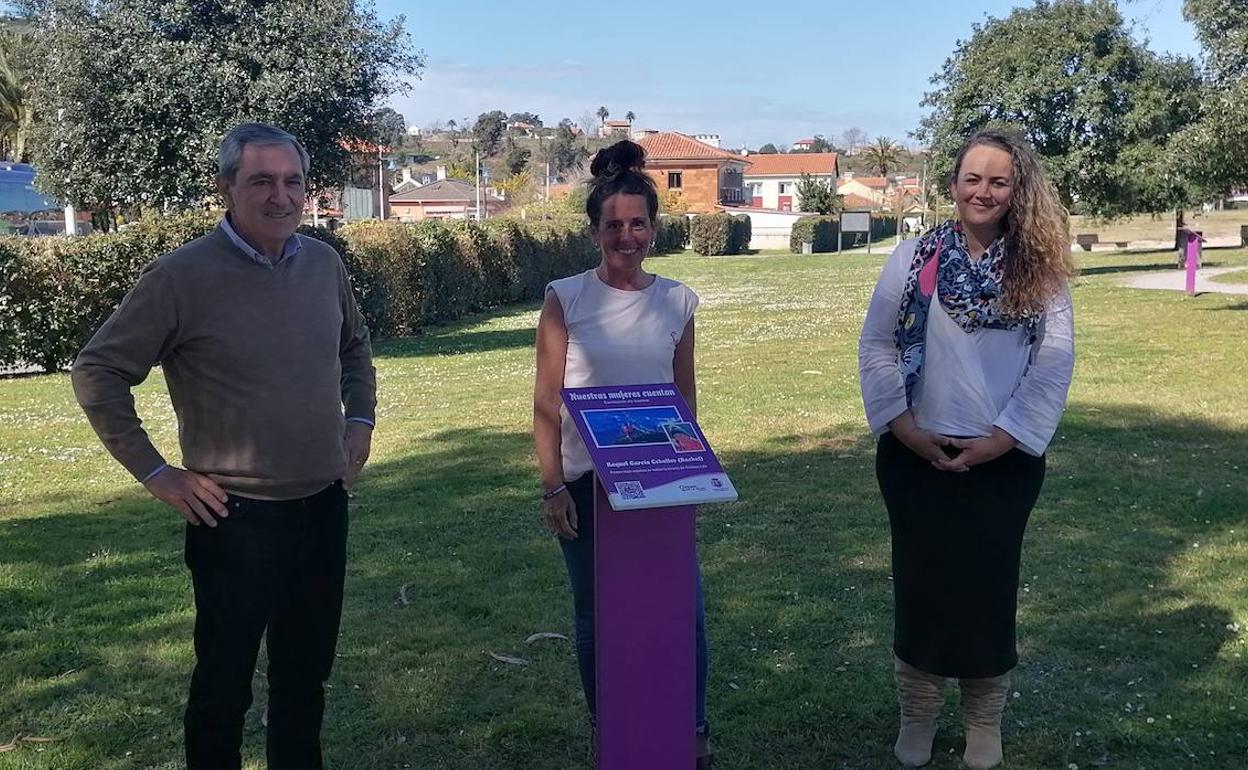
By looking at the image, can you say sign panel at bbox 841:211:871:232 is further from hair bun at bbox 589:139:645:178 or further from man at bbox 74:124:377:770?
man at bbox 74:124:377:770

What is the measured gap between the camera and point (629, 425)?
3141 mm

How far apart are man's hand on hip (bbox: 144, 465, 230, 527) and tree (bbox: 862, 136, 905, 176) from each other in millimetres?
125162

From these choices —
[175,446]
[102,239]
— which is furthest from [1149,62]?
[175,446]

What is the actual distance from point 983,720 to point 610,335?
1.74m

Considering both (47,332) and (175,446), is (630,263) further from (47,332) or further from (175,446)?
(47,332)

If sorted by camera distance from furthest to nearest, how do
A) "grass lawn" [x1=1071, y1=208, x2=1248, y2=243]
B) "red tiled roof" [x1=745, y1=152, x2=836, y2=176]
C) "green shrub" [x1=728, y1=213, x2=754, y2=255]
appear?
"red tiled roof" [x1=745, y1=152, x2=836, y2=176]
"green shrub" [x1=728, y1=213, x2=754, y2=255]
"grass lawn" [x1=1071, y1=208, x2=1248, y2=243]

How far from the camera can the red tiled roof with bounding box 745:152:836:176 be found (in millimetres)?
114562

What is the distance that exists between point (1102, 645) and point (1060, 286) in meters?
1.96

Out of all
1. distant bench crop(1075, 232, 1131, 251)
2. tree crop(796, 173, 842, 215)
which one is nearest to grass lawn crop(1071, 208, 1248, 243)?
distant bench crop(1075, 232, 1131, 251)

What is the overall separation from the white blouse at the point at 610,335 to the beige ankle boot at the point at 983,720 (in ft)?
4.75

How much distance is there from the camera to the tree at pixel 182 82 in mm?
14680

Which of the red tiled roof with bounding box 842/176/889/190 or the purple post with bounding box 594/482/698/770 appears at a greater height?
the red tiled roof with bounding box 842/176/889/190

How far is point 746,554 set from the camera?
237 inches

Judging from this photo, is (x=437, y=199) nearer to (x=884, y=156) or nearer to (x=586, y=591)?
(x=884, y=156)
